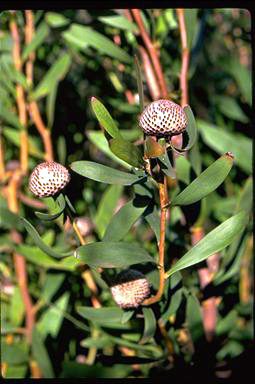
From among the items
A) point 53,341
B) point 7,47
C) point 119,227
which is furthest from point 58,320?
point 7,47

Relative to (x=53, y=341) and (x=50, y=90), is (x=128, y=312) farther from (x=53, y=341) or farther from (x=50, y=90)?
(x=50, y=90)

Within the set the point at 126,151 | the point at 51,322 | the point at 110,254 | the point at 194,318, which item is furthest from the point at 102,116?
the point at 51,322

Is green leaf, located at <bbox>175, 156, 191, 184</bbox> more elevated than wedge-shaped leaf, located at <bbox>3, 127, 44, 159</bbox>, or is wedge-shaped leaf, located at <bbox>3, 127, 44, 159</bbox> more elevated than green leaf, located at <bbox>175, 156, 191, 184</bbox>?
green leaf, located at <bbox>175, 156, 191, 184</bbox>

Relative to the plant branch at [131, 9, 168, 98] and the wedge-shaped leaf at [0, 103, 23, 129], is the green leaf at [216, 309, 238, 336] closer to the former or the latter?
the plant branch at [131, 9, 168, 98]

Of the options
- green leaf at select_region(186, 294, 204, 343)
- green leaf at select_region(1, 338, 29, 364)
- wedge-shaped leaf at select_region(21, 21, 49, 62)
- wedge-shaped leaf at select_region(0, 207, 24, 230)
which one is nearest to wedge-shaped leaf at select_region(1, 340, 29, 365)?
green leaf at select_region(1, 338, 29, 364)

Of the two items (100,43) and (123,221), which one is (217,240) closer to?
(123,221)

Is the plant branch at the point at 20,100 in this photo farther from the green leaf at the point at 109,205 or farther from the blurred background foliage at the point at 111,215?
the green leaf at the point at 109,205
